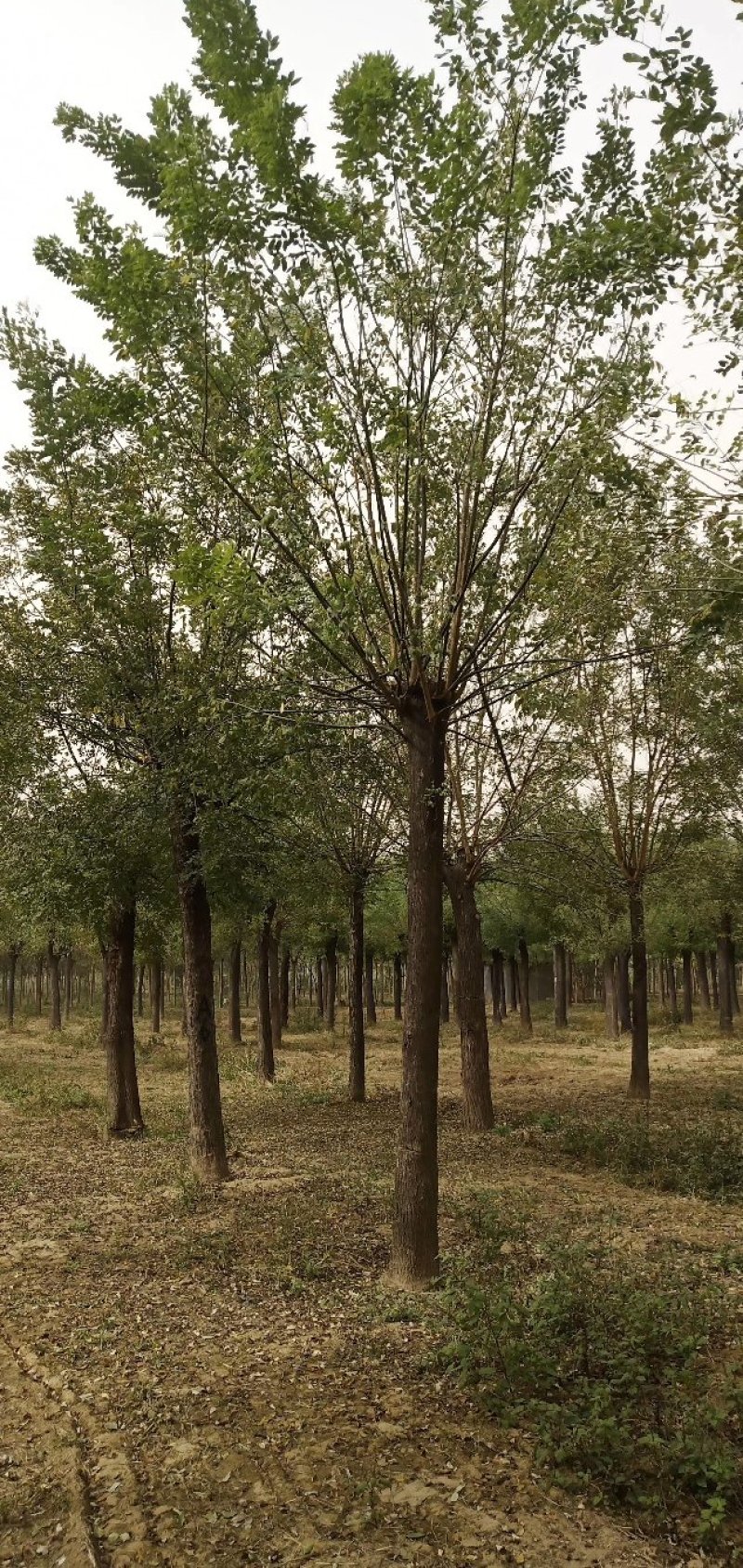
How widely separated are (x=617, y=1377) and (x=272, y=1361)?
9.03 feet

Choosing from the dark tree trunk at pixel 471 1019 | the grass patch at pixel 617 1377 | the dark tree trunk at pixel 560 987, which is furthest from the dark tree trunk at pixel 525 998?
the grass patch at pixel 617 1377

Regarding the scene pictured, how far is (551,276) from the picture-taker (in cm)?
837

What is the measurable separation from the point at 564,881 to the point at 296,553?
11333 mm

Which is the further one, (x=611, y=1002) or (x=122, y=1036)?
(x=611, y=1002)

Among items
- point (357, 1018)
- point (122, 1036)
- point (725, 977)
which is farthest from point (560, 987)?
point (122, 1036)

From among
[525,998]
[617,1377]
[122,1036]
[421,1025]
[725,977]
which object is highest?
[421,1025]

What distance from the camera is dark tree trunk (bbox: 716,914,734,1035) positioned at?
35406mm

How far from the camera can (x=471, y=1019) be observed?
1741 cm

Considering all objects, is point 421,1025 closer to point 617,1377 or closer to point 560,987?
point 617,1377

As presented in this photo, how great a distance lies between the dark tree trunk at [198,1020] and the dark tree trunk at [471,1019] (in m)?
5.39

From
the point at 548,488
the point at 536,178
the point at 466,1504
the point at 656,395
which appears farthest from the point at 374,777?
the point at 466,1504

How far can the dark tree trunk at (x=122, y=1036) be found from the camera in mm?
17703

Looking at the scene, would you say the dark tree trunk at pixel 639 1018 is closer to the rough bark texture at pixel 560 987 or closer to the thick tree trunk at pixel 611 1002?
the thick tree trunk at pixel 611 1002

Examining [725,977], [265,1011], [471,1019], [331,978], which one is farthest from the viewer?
[331,978]
